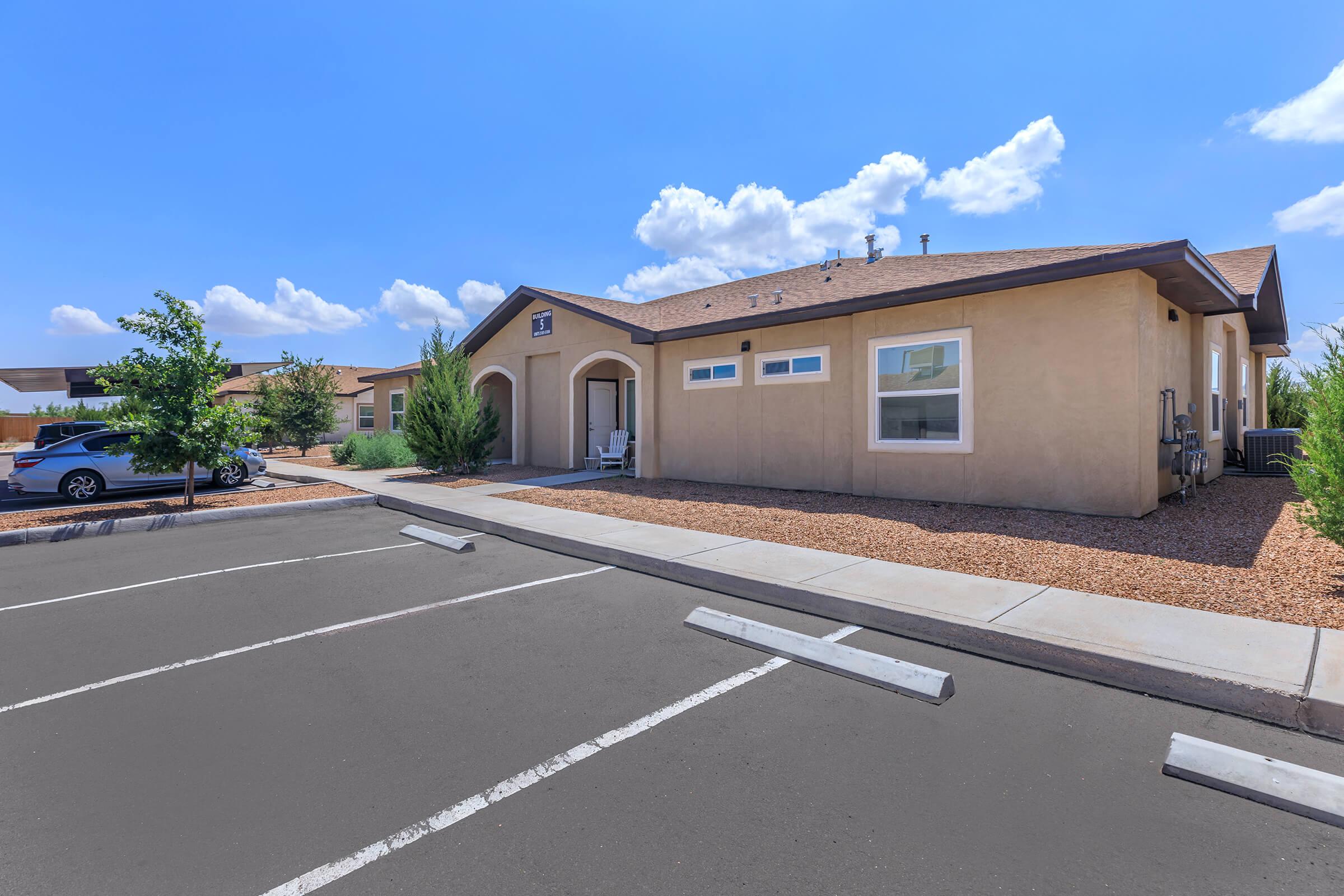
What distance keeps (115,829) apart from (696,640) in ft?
11.4

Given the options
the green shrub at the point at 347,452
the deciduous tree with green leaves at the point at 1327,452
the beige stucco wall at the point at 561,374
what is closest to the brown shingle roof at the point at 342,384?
the green shrub at the point at 347,452

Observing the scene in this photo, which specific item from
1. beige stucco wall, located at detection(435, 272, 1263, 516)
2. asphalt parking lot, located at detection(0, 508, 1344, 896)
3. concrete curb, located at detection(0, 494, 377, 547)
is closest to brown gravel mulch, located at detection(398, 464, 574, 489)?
concrete curb, located at detection(0, 494, 377, 547)

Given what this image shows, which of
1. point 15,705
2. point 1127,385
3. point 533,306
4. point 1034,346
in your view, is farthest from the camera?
point 533,306

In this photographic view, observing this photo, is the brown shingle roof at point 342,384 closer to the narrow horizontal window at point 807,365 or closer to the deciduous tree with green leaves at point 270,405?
the deciduous tree with green leaves at point 270,405

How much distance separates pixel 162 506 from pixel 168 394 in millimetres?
2353

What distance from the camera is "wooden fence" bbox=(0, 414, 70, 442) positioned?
43281 millimetres

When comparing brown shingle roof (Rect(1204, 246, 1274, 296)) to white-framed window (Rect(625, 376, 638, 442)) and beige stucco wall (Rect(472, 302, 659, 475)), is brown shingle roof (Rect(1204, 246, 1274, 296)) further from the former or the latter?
white-framed window (Rect(625, 376, 638, 442))

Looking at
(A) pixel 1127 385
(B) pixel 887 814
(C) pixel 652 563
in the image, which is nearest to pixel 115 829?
(B) pixel 887 814

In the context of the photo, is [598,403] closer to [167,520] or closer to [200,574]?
[167,520]

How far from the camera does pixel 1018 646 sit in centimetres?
468

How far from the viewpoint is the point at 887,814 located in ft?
9.50

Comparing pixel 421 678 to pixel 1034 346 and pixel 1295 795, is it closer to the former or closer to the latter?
pixel 1295 795

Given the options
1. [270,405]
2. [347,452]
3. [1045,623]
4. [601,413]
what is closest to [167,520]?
[601,413]

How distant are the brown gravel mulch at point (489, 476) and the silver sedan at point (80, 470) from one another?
4.12 metres
